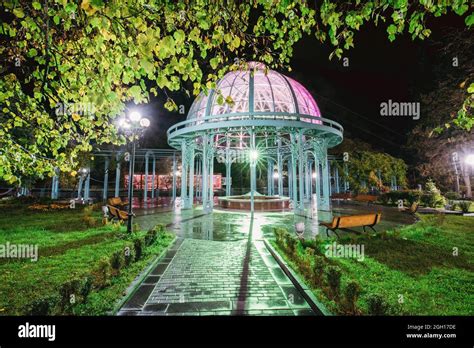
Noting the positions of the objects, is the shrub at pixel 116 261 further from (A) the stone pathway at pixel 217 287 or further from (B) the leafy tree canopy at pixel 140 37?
(B) the leafy tree canopy at pixel 140 37

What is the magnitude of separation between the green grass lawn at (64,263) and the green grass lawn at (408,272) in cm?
396

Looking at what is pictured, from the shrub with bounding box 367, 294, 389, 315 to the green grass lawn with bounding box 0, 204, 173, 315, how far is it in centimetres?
412

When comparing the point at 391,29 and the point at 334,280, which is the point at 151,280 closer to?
the point at 334,280

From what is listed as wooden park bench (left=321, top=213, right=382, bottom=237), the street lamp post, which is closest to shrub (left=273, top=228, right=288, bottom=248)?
wooden park bench (left=321, top=213, right=382, bottom=237)

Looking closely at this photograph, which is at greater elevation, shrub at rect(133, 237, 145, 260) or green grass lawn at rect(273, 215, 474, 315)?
shrub at rect(133, 237, 145, 260)

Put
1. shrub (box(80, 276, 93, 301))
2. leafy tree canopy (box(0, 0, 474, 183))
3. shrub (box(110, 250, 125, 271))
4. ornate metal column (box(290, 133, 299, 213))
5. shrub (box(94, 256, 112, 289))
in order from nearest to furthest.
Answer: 1. leafy tree canopy (box(0, 0, 474, 183))
2. shrub (box(80, 276, 93, 301))
3. shrub (box(94, 256, 112, 289))
4. shrub (box(110, 250, 125, 271))
5. ornate metal column (box(290, 133, 299, 213))

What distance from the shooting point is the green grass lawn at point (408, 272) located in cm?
418

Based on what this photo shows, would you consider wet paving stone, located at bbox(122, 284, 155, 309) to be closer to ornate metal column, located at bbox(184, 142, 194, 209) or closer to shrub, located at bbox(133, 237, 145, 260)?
shrub, located at bbox(133, 237, 145, 260)

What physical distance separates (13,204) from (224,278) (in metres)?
20.1

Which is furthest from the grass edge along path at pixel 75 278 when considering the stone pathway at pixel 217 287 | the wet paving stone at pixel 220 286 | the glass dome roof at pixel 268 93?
the glass dome roof at pixel 268 93

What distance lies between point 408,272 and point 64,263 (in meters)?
8.73

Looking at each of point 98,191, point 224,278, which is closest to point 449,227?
point 224,278

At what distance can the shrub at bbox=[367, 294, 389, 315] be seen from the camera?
344 centimetres
